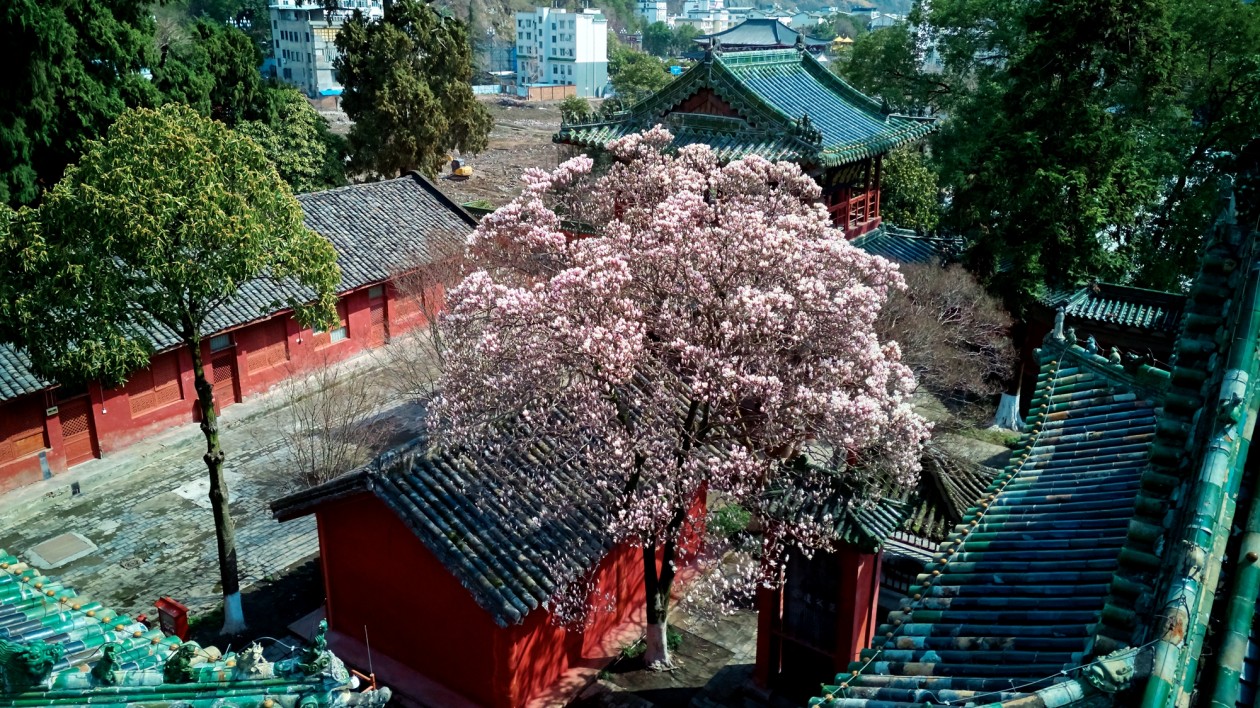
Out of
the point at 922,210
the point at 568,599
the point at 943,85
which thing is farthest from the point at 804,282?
the point at 943,85

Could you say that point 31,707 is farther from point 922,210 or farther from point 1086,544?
point 922,210

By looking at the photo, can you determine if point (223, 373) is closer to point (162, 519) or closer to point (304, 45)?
point (162, 519)

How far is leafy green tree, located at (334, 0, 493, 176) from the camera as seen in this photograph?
116 ft

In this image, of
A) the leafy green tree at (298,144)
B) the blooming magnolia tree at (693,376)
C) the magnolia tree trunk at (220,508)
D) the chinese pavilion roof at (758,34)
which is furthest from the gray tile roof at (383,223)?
the chinese pavilion roof at (758,34)

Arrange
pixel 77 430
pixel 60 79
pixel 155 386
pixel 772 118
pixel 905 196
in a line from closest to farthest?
pixel 77 430 → pixel 155 386 → pixel 772 118 → pixel 60 79 → pixel 905 196

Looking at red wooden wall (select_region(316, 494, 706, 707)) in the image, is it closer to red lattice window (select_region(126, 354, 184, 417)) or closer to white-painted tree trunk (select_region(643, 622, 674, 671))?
white-painted tree trunk (select_region(643, 622, 674, 671))

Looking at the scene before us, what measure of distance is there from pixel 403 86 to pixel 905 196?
18.4m

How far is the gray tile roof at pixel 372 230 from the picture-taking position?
25.1 metres

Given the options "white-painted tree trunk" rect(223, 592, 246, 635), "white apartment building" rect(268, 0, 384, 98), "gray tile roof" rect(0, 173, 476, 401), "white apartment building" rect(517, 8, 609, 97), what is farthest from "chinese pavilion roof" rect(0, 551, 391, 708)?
"white apartment building" rect(517, 8, 609, 97)

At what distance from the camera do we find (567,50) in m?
113

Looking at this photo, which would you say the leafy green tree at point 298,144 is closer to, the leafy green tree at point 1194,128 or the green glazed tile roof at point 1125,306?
the green glazed tile roof at point 1125,306

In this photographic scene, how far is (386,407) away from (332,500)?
1122 centimetres

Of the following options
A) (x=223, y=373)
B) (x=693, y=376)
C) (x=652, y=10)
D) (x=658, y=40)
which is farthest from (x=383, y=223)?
(x=652, y=10)

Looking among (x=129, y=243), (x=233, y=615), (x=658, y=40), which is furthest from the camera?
(x=658, y=40)
